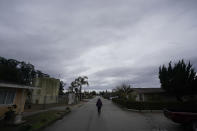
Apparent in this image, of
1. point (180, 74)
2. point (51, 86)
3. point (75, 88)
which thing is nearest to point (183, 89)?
point (180, 74)

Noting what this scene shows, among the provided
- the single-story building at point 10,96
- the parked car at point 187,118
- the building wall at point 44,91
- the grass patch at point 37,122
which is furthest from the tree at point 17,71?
the parked car at point 187,118

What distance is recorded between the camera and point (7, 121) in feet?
30.7

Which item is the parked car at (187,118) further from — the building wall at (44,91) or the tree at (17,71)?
the tree at (17,71)

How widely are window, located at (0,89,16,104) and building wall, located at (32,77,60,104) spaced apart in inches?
737

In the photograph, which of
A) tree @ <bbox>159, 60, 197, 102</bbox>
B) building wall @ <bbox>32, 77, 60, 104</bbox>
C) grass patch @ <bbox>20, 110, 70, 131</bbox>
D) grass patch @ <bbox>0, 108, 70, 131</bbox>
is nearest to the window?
grass patch @ <bbox>20, 110, 70, 131</bbox>

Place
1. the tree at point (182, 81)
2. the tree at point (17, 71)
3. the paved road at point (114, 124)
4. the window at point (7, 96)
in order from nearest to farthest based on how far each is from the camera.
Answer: the paved road at point (114, 124)
the window at point (7, 96)
the tree at point (182, 81)
the tree at point (17, 71)

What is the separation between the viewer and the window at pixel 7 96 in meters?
10.9

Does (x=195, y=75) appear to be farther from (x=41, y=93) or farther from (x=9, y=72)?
(x=9, y=72)

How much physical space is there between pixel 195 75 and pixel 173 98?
666 cm

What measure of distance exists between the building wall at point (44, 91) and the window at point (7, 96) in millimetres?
18730

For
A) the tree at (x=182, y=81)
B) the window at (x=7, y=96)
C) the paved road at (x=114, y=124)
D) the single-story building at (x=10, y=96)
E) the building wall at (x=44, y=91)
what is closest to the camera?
the paved road at (x=114, y=124)

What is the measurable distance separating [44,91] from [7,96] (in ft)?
71.6

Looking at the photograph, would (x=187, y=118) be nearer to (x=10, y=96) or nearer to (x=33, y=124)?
(x=33, y=124)

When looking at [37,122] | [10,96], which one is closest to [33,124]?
[37,122]
